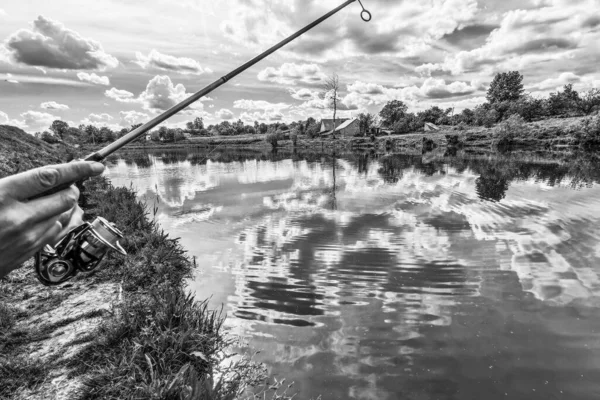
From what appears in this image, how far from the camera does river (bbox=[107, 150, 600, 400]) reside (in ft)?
15.6

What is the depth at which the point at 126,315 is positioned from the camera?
4898mm

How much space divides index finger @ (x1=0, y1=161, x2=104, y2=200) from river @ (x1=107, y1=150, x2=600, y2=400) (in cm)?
431

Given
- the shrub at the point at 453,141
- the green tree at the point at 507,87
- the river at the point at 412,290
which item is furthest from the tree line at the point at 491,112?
the river at the point at 412,290

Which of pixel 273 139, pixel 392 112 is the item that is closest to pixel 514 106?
pixel 392 112

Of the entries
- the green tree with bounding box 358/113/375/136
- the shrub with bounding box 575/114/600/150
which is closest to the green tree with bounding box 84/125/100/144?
the green tree with bounding box 358/113/375/136

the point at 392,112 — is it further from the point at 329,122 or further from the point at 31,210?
the point at 31,210

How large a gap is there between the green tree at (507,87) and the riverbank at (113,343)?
366 ft

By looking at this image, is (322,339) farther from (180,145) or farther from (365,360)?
(180,145)

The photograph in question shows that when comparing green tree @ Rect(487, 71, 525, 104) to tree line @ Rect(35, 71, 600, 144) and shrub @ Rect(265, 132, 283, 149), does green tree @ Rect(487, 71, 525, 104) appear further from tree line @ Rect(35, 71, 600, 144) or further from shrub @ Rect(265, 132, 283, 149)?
shrub @ Rect(265, 132, 283, 149)

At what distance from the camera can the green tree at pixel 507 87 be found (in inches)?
3568

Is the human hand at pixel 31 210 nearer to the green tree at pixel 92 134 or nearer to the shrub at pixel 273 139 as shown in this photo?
the shrub at pixel 273 139

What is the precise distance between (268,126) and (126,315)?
140 metres

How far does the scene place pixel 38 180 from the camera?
1668mm

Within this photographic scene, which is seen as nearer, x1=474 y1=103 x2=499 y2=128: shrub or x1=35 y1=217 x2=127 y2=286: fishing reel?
x1=35 y1=217 x2=127 y2=286: fishing reel
